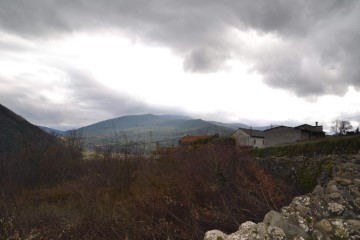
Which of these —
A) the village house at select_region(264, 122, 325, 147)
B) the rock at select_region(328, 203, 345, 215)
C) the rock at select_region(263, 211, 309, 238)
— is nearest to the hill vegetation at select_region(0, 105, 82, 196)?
the rock at select_region(263, 211, 309, 238)

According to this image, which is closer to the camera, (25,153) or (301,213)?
(301,213)

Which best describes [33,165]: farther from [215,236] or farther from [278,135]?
[278,135]

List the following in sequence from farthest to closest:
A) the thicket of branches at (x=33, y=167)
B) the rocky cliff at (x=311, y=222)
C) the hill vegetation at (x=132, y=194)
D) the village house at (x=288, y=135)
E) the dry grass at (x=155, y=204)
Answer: the village house at (x=288, y=135) < the thicket of branches at (x=33, y=167) < the hill vegetation at (x=132, y=194) < the dry grass at (x=155, y=204) < the rocky cliff at (x=311, y=222)

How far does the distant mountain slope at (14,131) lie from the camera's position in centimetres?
2993

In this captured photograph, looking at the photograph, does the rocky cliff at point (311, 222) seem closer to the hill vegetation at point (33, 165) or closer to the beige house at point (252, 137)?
the hill vegetation at point (33, 165)

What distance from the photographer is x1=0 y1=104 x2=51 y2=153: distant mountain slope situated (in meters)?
29.9

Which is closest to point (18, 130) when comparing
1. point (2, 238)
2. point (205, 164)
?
point (205, 164)

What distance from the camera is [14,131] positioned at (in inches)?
1474

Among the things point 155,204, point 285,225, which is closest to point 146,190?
point 155,204

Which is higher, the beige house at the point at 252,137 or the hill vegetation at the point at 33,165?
the beige house at the point at 252,137

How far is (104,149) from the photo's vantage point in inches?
865

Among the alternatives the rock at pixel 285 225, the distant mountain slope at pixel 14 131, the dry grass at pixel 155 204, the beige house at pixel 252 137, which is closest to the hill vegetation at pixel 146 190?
the dry grass at pixel 155 204

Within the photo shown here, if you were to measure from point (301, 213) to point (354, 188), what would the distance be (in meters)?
2.17

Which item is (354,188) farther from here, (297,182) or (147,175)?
(147,175)
